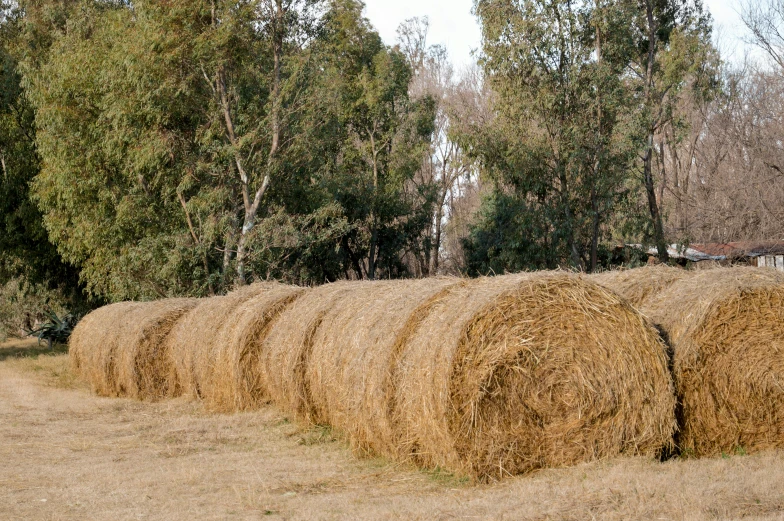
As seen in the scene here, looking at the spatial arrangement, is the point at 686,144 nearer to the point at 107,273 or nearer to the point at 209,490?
the point at 107,273

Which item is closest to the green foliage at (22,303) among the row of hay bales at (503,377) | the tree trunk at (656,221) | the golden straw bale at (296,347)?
the tree trunk at (656,221)

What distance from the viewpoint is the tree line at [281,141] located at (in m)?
26.0

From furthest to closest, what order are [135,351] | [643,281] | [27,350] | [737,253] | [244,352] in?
Result: [27,350] < [737,253] < [135,351] < [244,352] < [643,281]

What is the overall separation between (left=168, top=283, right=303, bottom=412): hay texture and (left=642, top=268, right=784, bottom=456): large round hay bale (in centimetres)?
672

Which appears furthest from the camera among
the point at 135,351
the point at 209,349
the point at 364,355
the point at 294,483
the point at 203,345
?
the point at 135,351

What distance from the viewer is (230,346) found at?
528 inches

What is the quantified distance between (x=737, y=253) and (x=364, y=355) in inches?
889

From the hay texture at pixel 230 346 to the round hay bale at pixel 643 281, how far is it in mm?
5261

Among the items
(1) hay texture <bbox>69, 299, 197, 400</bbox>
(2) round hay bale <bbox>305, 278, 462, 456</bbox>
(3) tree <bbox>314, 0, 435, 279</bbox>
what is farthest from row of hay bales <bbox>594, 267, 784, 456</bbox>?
(3) tree <bbox>314, 0, 435, 279</bbox>

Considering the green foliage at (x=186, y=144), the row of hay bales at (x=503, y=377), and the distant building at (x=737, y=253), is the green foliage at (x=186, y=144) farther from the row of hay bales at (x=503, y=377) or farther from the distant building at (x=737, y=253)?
the row of hay bales at (x=503, y=377)

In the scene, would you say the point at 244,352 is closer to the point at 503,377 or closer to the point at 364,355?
the point at 364,355

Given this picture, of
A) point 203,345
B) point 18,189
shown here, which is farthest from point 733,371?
point 18,189

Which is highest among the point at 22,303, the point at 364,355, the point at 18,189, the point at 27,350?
the point at 18,189

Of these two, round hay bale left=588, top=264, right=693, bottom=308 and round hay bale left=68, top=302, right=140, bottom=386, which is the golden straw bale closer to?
round hay bale left=588, top=264, right=693, bottom=308
